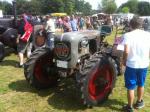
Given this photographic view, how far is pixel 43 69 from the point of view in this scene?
6.96 metres

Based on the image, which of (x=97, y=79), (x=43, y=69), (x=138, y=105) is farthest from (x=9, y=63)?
(x=138, y=105)

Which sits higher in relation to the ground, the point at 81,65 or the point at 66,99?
the point at 81,65

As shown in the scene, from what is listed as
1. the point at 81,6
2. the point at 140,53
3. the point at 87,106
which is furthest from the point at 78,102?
the point at 81,6

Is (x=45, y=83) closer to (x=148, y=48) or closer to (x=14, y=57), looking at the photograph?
(x=148, y=48)

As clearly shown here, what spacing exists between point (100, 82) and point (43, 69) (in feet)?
5.12

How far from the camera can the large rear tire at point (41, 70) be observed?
6695 millimetres

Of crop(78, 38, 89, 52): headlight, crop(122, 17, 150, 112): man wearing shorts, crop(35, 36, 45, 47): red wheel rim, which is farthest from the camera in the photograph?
crop(35, 36, 45, 47): red wheel rim

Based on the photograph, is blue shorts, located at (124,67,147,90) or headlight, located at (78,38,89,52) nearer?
blue shorts, located at (124,67,147,90)

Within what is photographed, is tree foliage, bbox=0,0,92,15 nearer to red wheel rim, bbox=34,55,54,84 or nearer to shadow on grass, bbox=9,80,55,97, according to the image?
shadow on grass, bbox=9,80,55,97

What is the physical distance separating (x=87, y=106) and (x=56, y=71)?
1199 mm

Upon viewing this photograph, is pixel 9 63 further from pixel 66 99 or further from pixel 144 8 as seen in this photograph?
pixel 144 8

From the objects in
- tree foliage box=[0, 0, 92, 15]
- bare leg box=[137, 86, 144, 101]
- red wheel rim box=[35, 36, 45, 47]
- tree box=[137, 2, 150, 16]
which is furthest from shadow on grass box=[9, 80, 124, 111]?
tree box=[137, 2, 150, 16]

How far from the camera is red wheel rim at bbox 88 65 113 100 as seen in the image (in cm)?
594

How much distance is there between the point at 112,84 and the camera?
20.5ft
